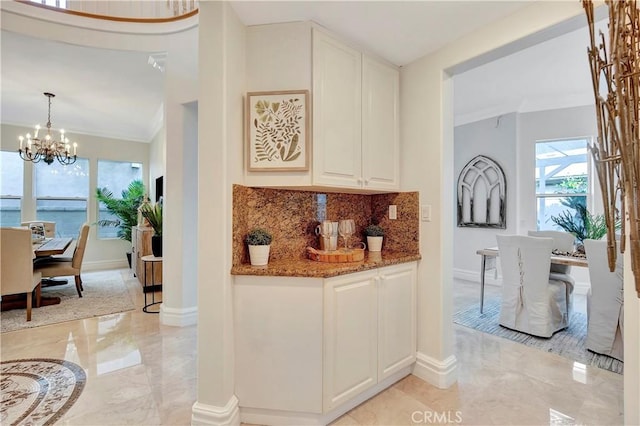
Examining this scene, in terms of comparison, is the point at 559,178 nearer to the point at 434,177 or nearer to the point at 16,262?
the point at 434,177

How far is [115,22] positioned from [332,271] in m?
3.51

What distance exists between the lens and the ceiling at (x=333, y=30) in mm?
1843

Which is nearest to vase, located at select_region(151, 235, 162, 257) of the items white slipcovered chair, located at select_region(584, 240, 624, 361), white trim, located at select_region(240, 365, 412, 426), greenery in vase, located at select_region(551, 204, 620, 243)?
white trim, located at select_region(240, 365, 412, 426)

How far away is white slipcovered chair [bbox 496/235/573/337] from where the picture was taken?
297 centimetres

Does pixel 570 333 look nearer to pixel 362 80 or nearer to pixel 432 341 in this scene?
pixel 432 341

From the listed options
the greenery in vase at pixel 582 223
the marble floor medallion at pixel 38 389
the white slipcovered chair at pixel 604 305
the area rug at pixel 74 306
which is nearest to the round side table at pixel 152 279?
the area rug at pixel 74 306

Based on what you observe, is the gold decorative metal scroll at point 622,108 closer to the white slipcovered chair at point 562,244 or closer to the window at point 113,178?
the white slipcovered chair at point 562,244

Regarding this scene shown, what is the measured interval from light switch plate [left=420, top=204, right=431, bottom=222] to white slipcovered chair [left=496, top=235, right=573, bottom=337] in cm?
138

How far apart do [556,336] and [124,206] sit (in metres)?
7.09

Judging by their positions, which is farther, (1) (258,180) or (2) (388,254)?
(2) (388,254)

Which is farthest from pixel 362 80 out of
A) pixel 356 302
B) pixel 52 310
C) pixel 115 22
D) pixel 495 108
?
pixel 52 310

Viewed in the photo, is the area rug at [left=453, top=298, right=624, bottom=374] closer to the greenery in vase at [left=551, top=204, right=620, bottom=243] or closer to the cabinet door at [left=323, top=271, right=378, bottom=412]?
the greenery in vase at [left=551, top=204, right=620, bottom=243]

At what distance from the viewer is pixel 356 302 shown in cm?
190

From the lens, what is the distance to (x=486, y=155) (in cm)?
507
